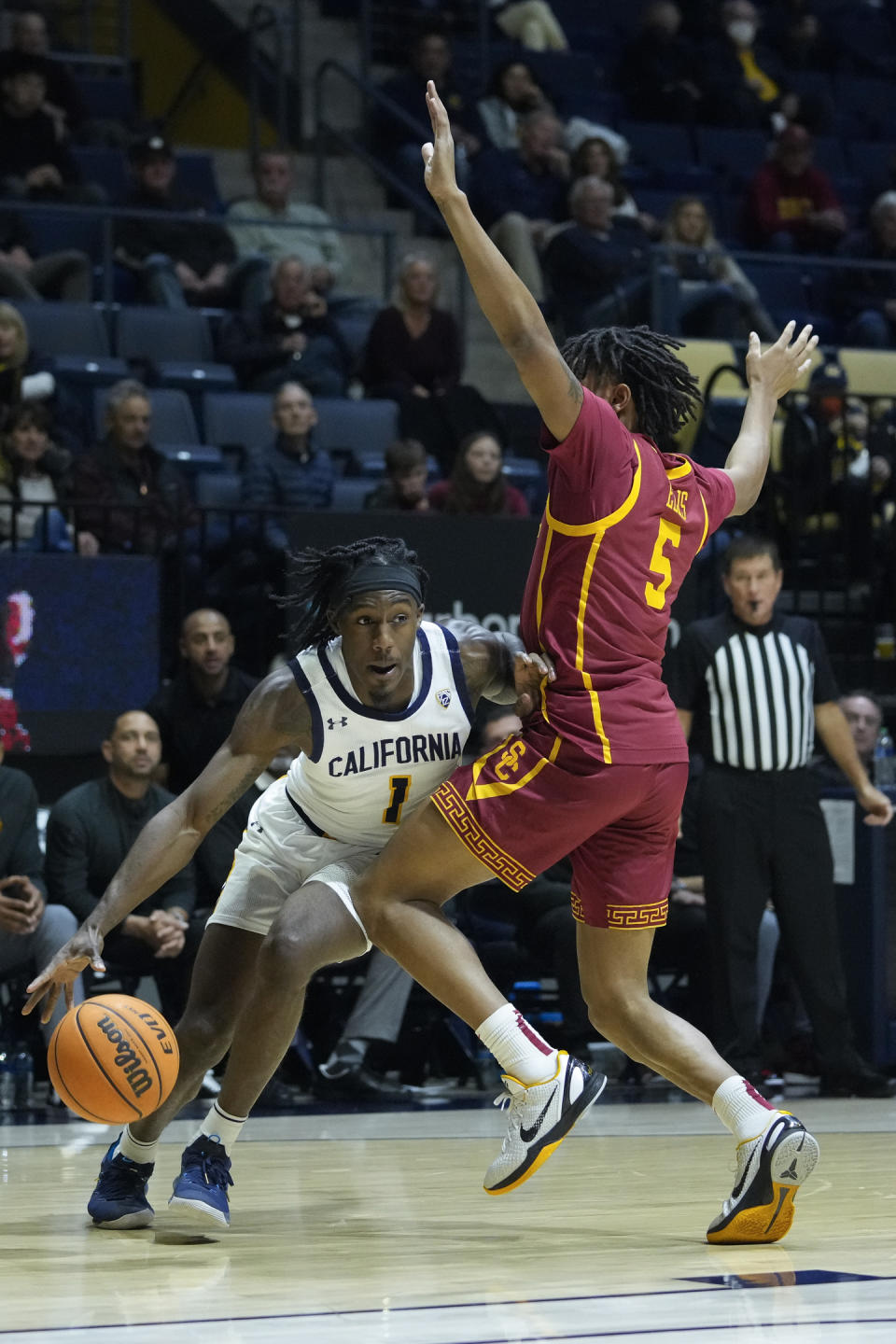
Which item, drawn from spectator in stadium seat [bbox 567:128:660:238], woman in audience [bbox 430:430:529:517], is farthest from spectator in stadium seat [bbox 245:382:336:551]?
spectator in stadium seat [bbox 567:128:660:238]

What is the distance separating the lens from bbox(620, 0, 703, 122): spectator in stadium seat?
Answer: 1488cm

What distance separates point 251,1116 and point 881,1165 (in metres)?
2.29

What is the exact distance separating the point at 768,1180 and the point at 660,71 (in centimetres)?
1194

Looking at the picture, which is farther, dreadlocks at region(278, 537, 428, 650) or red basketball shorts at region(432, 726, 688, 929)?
dreadlocks at region(278, 537, 428, 650)

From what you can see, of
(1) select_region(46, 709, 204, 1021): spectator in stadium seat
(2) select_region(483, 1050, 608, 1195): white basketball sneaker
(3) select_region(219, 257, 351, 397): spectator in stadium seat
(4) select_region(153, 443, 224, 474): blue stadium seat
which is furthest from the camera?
(3) select_region(219, 257, 351, 397): spectator in stadium seat

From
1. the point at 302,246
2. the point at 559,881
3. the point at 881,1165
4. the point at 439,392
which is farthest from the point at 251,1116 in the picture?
the point at 302,246

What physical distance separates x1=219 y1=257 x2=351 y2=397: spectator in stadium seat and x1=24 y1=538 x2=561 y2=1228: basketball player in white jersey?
6.20 meters

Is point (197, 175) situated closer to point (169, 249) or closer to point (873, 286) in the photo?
point (169, 249)

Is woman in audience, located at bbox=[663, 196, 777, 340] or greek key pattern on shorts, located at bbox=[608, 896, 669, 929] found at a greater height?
woman in audience, located at bbox=[663, 196, 777, 340]

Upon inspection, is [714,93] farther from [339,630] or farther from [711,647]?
[339,630]

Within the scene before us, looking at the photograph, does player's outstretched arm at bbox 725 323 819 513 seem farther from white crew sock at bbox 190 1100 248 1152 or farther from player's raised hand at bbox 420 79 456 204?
white crew sock at bbox 190 1100 248 1152

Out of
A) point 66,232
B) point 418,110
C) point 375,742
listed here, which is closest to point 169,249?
point 66,232

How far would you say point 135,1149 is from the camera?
15.5 ft

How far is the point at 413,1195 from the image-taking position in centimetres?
520
